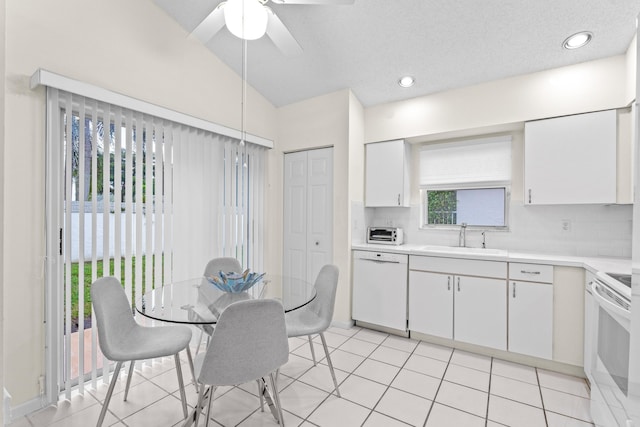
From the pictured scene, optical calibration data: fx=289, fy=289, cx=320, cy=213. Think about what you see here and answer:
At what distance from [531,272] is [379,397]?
1.67 m

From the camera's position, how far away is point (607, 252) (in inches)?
105

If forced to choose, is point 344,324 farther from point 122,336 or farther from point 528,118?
point 528,118

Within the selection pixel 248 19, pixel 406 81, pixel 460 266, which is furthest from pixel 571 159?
pixel 248 19

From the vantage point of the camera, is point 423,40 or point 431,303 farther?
point 431,303

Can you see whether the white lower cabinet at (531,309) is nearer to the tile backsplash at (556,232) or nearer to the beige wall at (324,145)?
the tile backsplash at (556,232)

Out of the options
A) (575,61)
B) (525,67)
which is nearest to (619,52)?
(575,61)

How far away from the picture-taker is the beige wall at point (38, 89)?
1.85m

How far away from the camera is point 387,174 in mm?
3518

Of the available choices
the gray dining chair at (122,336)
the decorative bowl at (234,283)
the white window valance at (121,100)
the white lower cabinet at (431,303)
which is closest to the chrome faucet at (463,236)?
the white lower cabinet at (431,303)

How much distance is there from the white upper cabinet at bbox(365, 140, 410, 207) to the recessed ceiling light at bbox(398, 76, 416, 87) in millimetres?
616

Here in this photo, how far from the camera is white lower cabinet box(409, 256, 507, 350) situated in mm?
2637

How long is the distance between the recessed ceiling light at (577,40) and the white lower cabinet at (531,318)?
2.00 m

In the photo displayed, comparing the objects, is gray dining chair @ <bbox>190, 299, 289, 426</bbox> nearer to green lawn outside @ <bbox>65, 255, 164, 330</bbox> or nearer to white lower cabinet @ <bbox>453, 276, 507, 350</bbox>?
green lawn outside @ <bbox>65, 255, 164, 330</bbox>

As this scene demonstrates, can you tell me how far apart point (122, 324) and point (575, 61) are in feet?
13.8
